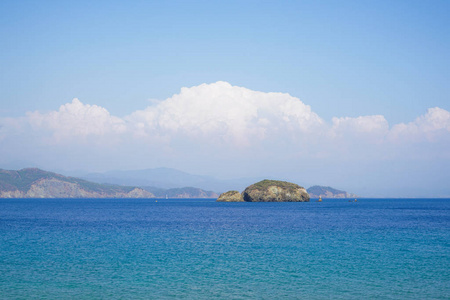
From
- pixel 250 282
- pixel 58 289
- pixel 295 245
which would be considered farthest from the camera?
pixel 295 245

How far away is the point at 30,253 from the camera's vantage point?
55.7 meters

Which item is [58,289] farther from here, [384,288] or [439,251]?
[439,251]

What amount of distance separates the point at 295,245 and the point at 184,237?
68.1 feet

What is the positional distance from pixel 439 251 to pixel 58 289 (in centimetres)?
4938

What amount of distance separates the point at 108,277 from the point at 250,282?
14073 mm

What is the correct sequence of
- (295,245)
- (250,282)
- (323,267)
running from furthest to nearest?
(295,245) → (323,267) → (250,282)

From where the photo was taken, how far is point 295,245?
211 ft

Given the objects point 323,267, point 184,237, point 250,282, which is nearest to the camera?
point 250,282

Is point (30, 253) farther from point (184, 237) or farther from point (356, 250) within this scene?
point (356, 250)

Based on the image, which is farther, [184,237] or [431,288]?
[184,237]

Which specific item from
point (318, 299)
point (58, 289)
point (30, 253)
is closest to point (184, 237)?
point (30, 253)

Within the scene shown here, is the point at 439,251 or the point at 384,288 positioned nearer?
the point at 384,288

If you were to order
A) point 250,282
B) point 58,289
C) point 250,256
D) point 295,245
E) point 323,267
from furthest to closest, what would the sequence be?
point 295,245, point 250,256, point 323,267, point 250,282, point 58,289

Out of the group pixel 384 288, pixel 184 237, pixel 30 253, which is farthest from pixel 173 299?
pixel 184 237
